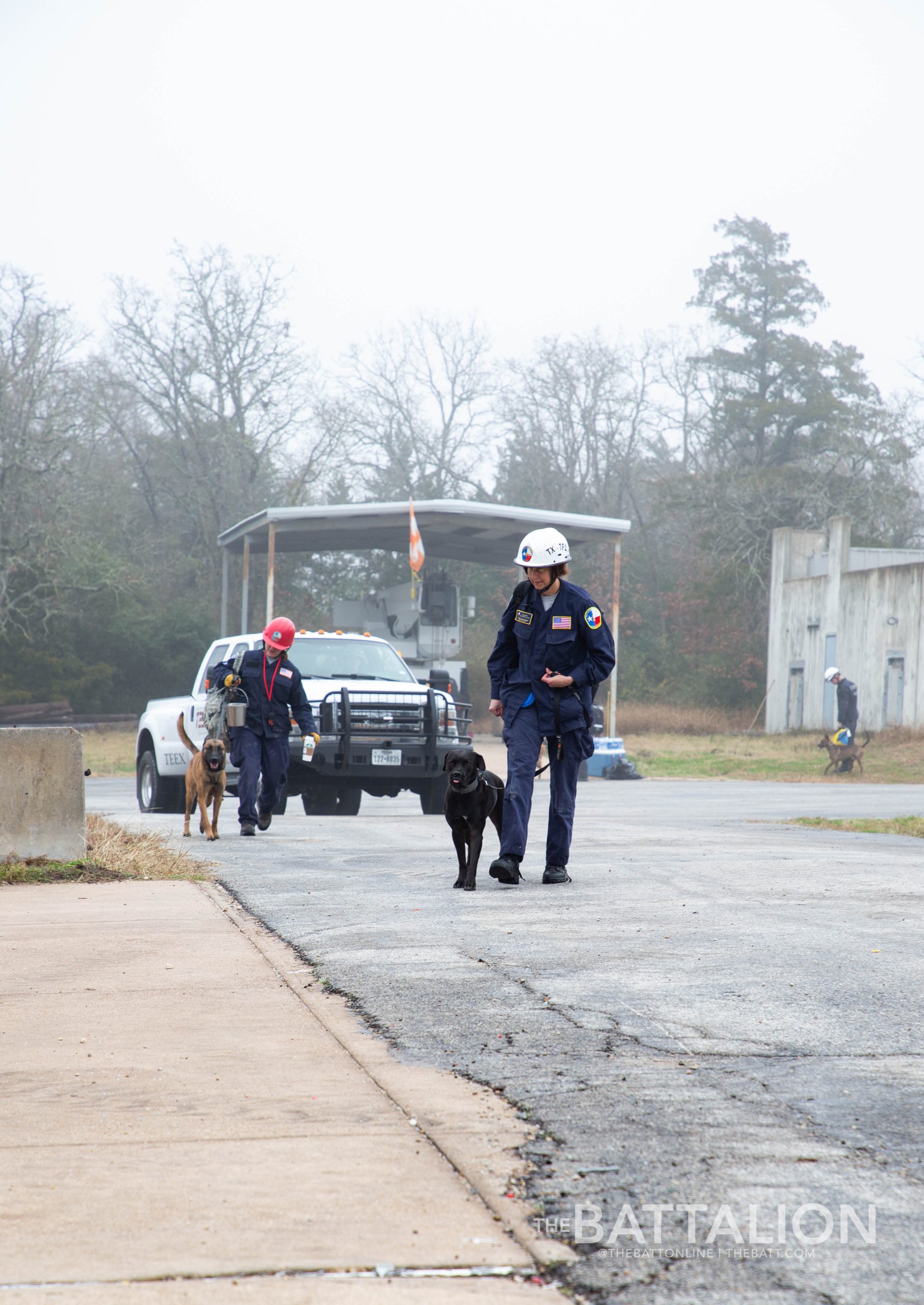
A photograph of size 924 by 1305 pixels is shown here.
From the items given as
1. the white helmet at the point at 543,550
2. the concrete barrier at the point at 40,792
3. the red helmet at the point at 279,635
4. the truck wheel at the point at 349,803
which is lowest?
the truck wheel at the point at 349,803

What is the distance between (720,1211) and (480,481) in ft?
195

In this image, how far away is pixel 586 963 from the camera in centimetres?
542

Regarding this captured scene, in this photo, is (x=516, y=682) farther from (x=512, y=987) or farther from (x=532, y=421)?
(x=532, y=421)

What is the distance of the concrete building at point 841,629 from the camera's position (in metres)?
37.3

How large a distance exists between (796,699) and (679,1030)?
4128cm

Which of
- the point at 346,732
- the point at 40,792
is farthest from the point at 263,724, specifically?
the point at 40,792

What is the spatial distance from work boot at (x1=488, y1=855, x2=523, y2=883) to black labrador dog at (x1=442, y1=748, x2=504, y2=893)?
0.12 metres

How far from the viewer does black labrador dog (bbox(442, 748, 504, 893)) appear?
305 inches

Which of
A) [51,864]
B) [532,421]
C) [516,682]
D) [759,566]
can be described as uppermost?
[532,421]

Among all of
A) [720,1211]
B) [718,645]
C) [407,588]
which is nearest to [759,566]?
[718,645]

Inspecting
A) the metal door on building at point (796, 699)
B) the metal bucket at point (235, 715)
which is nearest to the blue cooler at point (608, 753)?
the metal bucket at point (235, 715)

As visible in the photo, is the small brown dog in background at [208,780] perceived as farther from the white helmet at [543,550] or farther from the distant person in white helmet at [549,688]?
the white helmet at [543,550]

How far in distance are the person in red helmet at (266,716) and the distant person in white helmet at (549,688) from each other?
149 inches

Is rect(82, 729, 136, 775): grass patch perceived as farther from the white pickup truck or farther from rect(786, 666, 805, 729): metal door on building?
rect(786, 666, 805, 729): metal door on building
